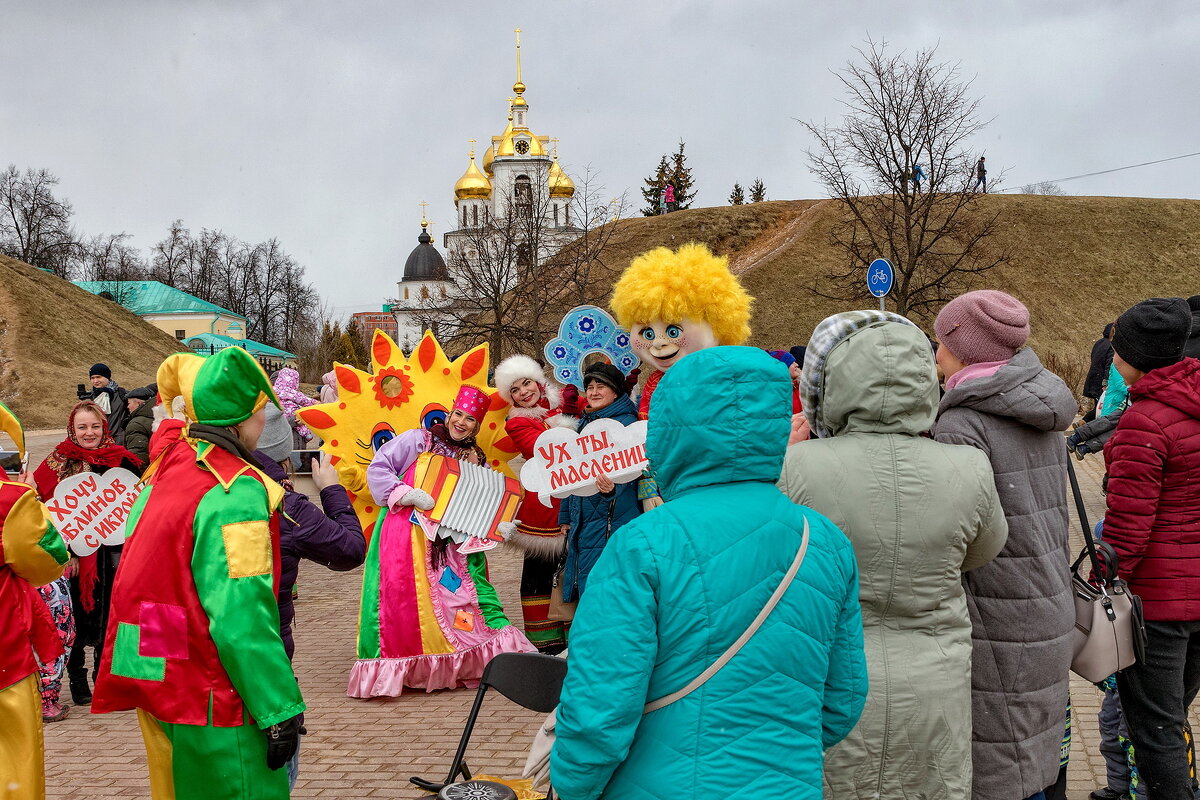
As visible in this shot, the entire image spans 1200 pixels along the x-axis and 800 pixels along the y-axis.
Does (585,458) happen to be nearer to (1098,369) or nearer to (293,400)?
(293,400)

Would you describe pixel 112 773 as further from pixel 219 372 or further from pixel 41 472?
pixel 219 372

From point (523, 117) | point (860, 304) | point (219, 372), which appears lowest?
point (219, 372)

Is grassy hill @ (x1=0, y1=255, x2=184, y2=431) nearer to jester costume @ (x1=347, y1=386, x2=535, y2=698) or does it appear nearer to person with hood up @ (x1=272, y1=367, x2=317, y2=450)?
person with hood up @ (x1=272, y1=367, x2=317, y2=450)

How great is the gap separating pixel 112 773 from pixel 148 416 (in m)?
5.34

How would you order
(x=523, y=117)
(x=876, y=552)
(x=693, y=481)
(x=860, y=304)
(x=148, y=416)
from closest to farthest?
(x=693, y=481) → (x=876, y=552) → (x=148, y=416) → (x=860, y=304) → (x=523, y=117)

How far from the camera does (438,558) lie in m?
6.86

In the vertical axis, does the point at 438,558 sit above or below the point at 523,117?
below

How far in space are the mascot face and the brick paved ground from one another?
7.65 ft

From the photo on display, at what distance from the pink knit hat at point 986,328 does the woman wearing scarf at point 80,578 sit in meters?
5.27

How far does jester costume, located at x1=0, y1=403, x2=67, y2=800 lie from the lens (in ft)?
12.6

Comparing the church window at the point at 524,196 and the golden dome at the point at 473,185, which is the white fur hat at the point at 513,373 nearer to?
the church window at the point at 524,196

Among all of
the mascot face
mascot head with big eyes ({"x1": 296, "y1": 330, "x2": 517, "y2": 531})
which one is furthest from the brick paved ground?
the mascot face

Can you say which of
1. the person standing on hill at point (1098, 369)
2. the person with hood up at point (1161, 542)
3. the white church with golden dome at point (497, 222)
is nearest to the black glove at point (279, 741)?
the person with hood up at point (1161, 542)

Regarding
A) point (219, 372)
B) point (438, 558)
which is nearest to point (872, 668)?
point (219, 372)
